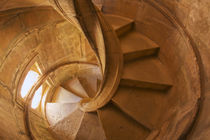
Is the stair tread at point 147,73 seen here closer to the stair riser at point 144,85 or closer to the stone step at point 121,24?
the stair riser at point 144,85

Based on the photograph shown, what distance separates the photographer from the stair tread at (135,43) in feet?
10.8

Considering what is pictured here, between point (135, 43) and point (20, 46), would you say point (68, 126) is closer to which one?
point (20, 46)

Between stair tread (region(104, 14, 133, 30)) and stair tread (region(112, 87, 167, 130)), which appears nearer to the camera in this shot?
stair tread (region(112, 87, 167, 130))

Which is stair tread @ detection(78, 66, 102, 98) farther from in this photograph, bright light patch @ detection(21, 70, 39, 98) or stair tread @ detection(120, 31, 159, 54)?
stair tread @ detection(120, 31, 159, 54)

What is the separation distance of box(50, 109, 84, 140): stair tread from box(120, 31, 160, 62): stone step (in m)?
1.93

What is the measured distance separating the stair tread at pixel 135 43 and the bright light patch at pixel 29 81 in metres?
2.68

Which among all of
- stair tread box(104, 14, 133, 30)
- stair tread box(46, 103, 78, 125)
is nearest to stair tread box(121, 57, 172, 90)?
stair tread box(104, 14, 133, 30)

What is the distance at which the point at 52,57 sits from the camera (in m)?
4.64

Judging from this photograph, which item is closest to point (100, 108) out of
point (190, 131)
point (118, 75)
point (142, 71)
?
point (118, 75)

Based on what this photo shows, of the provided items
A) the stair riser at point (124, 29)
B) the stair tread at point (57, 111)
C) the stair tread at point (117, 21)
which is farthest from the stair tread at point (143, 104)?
the stair tread at point (57, 111)

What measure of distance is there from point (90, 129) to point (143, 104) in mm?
1477

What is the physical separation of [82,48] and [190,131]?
3.58 metres

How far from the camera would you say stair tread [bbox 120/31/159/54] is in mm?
3307

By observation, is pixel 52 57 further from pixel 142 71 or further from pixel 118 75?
pixel 142 71
